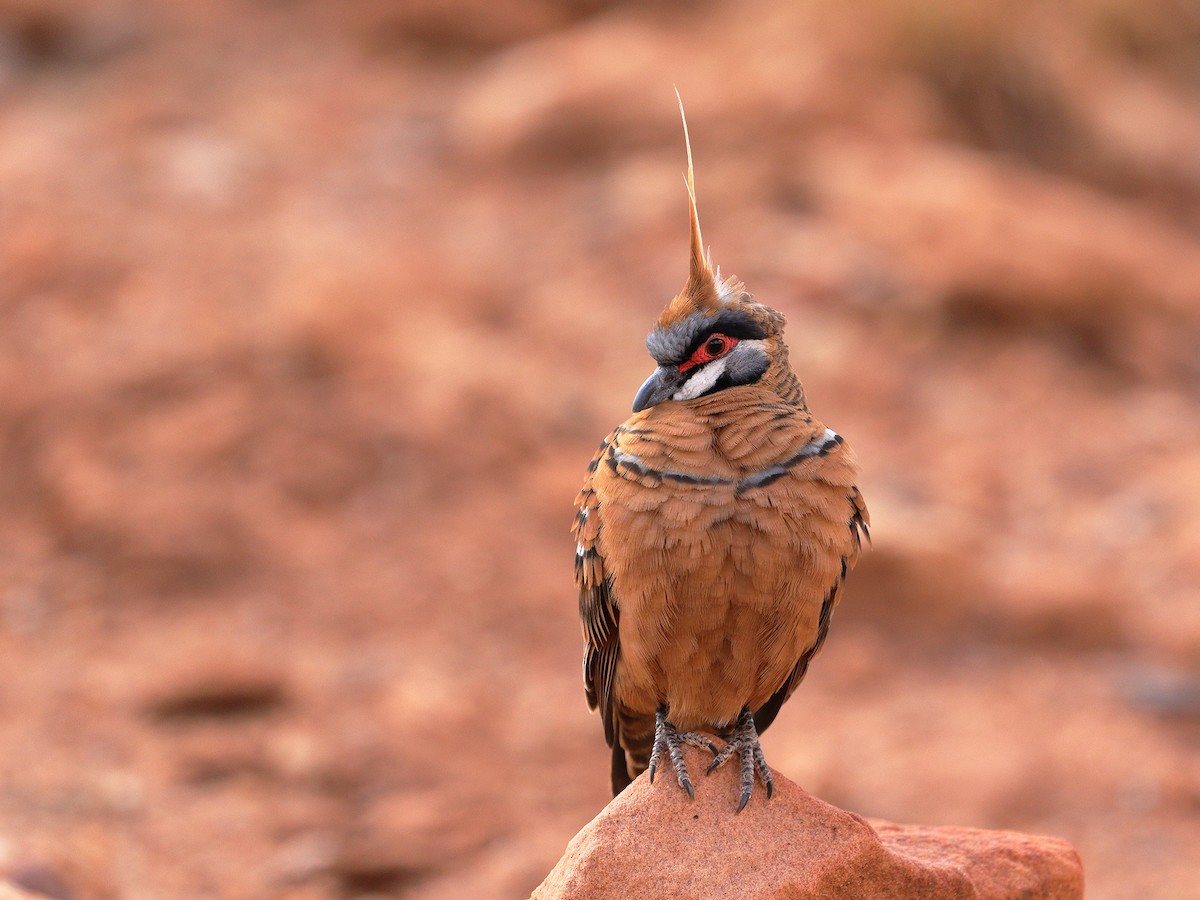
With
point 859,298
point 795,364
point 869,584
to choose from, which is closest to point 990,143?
point 859,298

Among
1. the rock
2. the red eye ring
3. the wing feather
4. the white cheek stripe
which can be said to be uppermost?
the red eye ring

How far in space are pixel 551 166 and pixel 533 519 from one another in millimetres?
4733

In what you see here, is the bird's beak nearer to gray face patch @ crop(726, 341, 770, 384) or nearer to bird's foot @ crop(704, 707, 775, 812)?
gray face patch @ crop(726, 341, 770, 384)

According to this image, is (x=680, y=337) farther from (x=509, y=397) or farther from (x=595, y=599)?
(x=509, y=397)

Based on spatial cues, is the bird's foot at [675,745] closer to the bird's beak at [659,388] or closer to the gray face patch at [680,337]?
the bird's beak at [659,388]

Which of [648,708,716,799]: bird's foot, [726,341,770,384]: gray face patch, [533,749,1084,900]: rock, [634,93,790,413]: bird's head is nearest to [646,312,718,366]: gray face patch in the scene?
[634,93,790,413]: bird's head

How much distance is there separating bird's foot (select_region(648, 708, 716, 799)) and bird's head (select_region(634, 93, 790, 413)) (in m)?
1.21

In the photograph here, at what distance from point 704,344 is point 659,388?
0.24 meters

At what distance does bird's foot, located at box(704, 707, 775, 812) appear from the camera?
4898 millimetres

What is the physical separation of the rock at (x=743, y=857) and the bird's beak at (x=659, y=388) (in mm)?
1324

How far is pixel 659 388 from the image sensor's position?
17.4 feet

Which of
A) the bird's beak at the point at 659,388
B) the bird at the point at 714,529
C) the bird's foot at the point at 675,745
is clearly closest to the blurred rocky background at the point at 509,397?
the bird's foot at the point at 675,745

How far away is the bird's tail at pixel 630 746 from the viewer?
577cm

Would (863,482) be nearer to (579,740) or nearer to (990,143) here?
(579,740)
